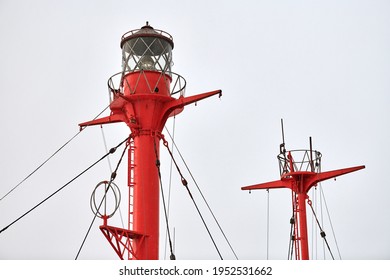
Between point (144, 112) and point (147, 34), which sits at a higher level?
point (147, 34)

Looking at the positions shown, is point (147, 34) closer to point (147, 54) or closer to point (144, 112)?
point (147, 54)

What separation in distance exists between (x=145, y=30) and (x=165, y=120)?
1.73 meters

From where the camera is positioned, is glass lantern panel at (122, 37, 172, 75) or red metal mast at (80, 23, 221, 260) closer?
red metal mast at (80, 23, 221, 260)

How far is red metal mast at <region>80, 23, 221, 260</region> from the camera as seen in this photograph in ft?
37.4

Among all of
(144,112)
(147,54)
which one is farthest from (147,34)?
(144,112)

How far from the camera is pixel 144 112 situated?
39.6 ft

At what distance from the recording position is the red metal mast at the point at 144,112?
37.4 ft

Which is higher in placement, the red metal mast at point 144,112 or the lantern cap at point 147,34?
the lantern cap at point 147,34

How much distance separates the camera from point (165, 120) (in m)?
12.3

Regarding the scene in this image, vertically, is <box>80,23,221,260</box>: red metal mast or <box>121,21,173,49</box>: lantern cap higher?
<box>121,21,173,49</box>: lantern cap

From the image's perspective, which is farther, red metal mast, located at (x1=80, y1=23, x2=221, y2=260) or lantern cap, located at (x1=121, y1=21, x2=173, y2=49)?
lantern cap, located at (x1=121, y1=21, x2=173, y2=49)

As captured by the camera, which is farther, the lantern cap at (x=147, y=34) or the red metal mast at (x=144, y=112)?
the lantern cap at (x=147, y=34)
